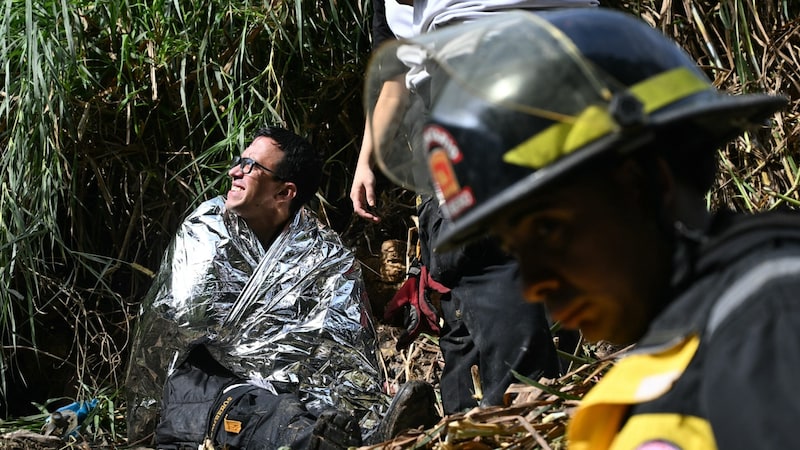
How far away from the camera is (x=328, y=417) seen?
2967mm

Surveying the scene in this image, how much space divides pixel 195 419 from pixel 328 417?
66 centimetres

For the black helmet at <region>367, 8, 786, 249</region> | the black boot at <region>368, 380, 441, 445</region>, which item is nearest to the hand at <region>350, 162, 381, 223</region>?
the black boot at <region>368, 380, 441, 445</region>

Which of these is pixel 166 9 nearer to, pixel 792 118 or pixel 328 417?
pixel 328 417

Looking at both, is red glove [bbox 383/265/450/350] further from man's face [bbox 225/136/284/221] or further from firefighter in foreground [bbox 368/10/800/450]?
firefighter in foreground [bbox 368/10/800/450]

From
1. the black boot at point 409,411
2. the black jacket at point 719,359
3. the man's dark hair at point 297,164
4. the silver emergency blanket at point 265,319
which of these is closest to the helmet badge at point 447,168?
the black jacket at point 719,359

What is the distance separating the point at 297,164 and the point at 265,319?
70 cm

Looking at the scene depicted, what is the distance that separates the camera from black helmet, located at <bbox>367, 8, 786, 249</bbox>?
1013 millimetres

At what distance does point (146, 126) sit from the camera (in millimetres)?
4531

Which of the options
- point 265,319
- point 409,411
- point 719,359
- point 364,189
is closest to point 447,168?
point 719,359

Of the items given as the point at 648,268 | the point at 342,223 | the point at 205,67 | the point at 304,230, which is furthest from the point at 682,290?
the point at 342,223

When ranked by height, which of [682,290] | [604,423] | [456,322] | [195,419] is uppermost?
[682,290]

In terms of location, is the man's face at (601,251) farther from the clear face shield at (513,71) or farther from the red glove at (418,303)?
the red glove at (418,303)

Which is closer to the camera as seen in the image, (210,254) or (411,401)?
(411,401)

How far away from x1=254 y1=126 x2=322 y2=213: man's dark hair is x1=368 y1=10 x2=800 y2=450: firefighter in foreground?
2916mm
